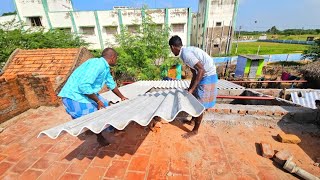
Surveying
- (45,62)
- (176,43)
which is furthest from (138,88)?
(45,62)

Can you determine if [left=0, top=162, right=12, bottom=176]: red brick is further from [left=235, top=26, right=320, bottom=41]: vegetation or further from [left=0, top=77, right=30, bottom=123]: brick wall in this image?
[left=235, top=26, right=320, bottom=41]: vegetation

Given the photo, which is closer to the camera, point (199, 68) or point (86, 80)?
point (86, 80)

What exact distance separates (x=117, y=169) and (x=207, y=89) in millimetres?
1967

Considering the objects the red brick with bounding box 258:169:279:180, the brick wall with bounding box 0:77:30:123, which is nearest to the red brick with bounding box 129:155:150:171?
the red brick with bounding box 258:169:279:180

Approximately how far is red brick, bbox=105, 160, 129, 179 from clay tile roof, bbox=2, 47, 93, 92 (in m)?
3.83

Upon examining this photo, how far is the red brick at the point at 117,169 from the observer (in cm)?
216

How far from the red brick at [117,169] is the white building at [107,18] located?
715 inches

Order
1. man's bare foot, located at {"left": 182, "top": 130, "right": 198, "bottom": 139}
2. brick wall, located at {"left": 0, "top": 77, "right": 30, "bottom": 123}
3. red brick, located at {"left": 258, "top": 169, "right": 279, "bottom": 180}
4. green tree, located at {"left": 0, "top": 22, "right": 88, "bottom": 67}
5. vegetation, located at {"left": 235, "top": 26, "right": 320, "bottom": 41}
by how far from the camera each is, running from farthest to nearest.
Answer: vegetation, located at {"left": 235, "top": 26, "right": 320, "bottom": 41}
green tree, located at {"left": 0, "top": 22, "right": 88, "bottom": 67}
brick wall, located at {"left": 0, "top": 77, "right": 30, "bottom": 123}
man's bare foot, located at {"left": 182, "top": 130, "right": 198, "bottom": 139}
red brick, located at {"left": 258, "top": 169, "right": 279, "bottom": 180}

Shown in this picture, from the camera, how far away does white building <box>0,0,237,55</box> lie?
19.1 m

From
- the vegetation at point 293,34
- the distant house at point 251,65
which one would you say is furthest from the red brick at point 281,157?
the vegetation at point 293,34

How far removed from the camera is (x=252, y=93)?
5535mm

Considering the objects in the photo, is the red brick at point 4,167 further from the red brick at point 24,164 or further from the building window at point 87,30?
the building window at point 87,30

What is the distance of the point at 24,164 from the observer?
8.07 feet

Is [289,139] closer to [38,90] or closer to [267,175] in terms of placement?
[267,175]
